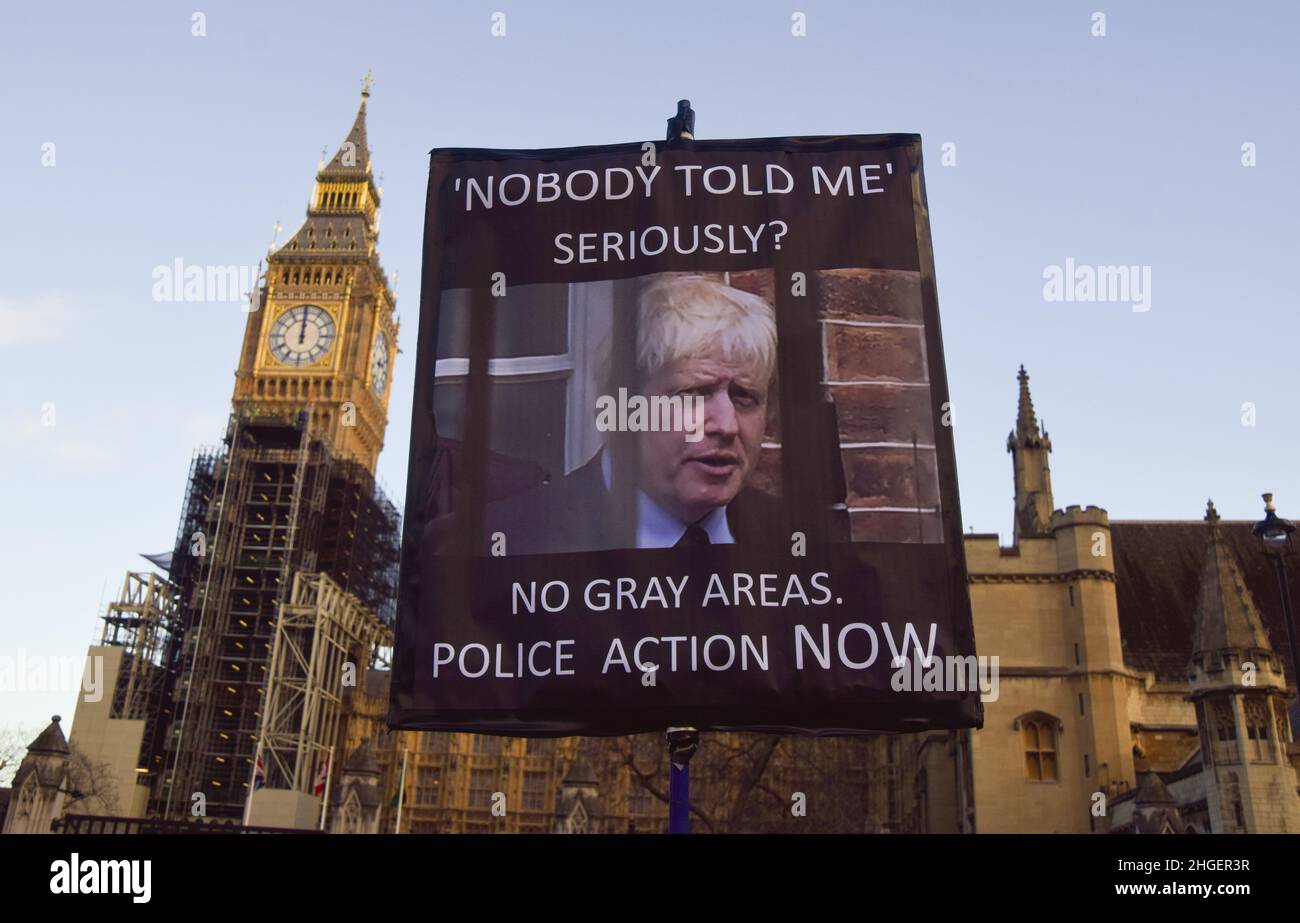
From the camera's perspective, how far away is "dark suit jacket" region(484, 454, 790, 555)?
22.7 ft

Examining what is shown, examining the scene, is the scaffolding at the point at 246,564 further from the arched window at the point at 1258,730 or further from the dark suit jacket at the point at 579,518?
the dark suit jacket at the point at 579,518

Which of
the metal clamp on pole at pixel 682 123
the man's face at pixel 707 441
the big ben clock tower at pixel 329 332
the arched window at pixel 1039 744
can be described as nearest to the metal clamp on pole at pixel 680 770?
the man's face at pixel 707 441

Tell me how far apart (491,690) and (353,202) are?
8774 centimetres

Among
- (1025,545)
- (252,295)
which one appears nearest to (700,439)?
(1025,545)

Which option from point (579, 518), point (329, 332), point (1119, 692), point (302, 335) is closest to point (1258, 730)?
point (1119, 692)

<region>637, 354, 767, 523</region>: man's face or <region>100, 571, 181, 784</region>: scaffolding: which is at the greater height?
<region>100, 571, 181, 784</region>: scaffolding

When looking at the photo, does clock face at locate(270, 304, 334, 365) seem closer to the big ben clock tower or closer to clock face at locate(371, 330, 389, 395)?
the big ben clock tower

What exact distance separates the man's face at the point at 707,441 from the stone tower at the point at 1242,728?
26659 millimetres

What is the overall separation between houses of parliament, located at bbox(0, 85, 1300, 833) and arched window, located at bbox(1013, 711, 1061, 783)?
8 centimetres

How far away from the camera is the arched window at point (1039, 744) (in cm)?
3812

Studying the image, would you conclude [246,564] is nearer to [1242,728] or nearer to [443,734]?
[443,734]

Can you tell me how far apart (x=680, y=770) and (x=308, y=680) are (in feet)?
185

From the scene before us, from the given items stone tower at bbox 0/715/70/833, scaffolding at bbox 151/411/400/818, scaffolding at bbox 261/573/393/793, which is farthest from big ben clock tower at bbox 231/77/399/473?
stone tower at bbox 0/715/70/833

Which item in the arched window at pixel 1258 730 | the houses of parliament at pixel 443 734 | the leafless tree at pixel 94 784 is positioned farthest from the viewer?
the leafless tree at pixel 94 784
